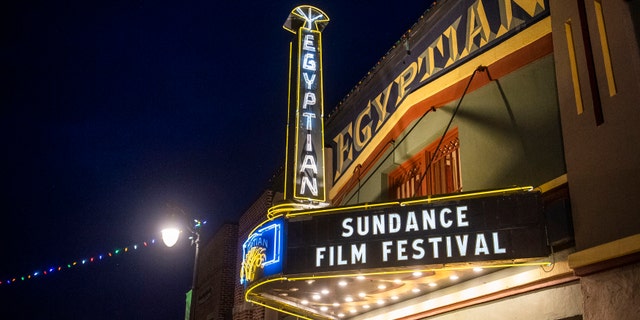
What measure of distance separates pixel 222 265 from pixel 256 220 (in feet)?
13.9

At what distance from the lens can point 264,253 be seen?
942cm

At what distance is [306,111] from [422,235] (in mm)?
4795

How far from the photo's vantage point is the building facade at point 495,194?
6.42 m

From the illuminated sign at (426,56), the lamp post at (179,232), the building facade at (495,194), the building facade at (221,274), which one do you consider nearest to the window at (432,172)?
the building facade at (495,194)

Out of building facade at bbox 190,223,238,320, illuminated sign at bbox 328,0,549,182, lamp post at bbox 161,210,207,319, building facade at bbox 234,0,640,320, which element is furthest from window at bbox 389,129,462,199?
building facade at bbox 190,223,238,320

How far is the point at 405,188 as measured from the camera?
455 inches

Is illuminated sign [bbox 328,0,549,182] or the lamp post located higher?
illuminated sign [bbox 328,0,549,182]

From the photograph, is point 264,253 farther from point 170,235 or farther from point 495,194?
point 170,235

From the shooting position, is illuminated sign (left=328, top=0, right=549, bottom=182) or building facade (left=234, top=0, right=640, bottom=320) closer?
building facade (left=234, top=0, right=640, bottom=320)

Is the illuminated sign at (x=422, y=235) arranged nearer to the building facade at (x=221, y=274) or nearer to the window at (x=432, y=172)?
the window at (x=432, y=172)

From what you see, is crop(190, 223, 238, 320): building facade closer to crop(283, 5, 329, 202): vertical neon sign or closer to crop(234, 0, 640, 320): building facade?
crop(234, 0, 640, 320): building facade

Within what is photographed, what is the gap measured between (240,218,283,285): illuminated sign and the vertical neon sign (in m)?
1.18

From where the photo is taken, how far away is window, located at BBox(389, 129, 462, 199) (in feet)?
33.0

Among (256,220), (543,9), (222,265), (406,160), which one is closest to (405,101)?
(406,160)
